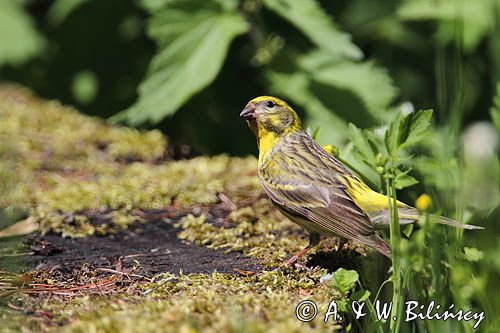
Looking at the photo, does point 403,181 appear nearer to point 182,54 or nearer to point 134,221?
point 134,221

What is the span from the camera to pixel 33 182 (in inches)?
187

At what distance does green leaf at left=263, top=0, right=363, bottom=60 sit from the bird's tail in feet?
4.65

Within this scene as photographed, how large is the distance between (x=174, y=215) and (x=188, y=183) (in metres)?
0.40

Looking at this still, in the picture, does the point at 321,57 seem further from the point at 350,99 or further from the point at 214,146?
the point at 214,146

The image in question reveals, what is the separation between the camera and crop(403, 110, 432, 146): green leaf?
11.3 feet

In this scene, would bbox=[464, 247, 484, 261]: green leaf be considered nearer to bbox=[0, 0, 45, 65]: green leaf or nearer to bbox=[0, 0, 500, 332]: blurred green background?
bbox=[0, 0, 500, 332]: blurred green background

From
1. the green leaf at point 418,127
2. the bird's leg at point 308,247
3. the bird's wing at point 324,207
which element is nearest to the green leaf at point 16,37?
the bird's wing at point 324,207

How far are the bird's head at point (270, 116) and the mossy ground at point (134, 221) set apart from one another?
17.2 inches

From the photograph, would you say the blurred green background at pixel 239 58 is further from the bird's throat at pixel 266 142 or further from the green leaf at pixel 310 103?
the bird's throat at pixel 266 142

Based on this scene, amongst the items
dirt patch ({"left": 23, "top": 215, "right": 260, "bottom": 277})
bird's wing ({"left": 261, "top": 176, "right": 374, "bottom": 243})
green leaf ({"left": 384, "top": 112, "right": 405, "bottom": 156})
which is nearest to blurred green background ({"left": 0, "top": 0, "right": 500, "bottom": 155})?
green leaf ({"left": 384, "top": 112, "right": 405, "bottom": 156})

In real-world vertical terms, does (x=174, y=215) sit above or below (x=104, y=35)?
below

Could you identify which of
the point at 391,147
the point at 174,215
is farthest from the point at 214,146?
the point at 391,147

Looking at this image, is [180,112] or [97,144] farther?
[180,112]

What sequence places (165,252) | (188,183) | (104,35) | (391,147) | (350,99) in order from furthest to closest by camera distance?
(104,35)
(350,99)
(188,183)
(165,252)
(391,147)
